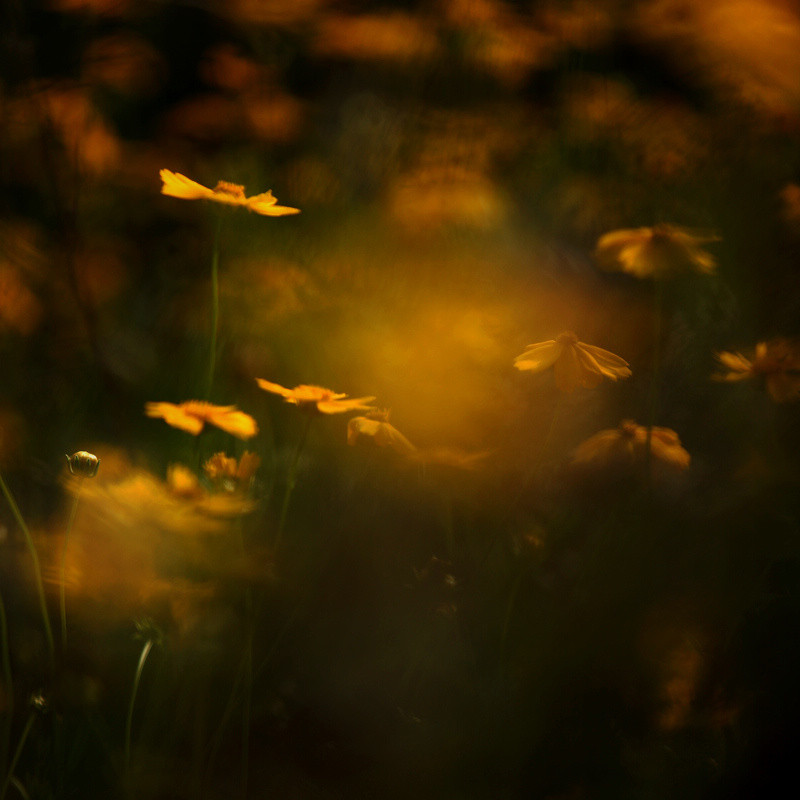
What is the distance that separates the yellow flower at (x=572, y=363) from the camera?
1.37 ft

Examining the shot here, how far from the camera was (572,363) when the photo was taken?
433mm

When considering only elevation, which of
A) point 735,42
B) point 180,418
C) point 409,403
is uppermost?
point 735,42

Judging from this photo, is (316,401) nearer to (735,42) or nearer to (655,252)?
(655,252)

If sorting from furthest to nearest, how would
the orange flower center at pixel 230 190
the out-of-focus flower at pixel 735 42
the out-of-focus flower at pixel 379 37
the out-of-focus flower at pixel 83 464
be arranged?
the out-of-focus flower at pixel 379 37
the out-of-focus flower at pixel 735 42
the orange flower center at pixel 230 190
the out-of-focus flower at pixel 83 464

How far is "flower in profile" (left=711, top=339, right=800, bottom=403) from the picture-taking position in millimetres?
505

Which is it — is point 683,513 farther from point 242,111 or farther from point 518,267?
point 242,111

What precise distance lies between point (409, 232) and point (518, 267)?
0.40ft

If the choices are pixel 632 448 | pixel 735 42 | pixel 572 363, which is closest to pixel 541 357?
pixel 572 363

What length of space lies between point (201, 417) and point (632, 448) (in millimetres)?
281

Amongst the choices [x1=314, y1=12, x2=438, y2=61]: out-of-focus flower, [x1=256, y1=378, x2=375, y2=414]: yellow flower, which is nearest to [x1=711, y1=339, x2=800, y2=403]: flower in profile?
[x1=256, y1=378, x2=375, y2=414]: yellow flower

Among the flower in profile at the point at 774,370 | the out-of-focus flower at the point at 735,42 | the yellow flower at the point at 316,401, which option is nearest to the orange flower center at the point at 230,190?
the yellow flower at the point at 316,401

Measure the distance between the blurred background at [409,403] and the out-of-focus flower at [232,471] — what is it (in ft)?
0.08

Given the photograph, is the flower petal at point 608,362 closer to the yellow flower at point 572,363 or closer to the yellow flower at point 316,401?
the yellow flower at point 572,363

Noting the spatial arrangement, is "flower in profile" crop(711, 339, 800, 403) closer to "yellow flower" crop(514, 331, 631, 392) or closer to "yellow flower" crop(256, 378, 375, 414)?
"yellow flower" crop(514, 331, 631, 392)
